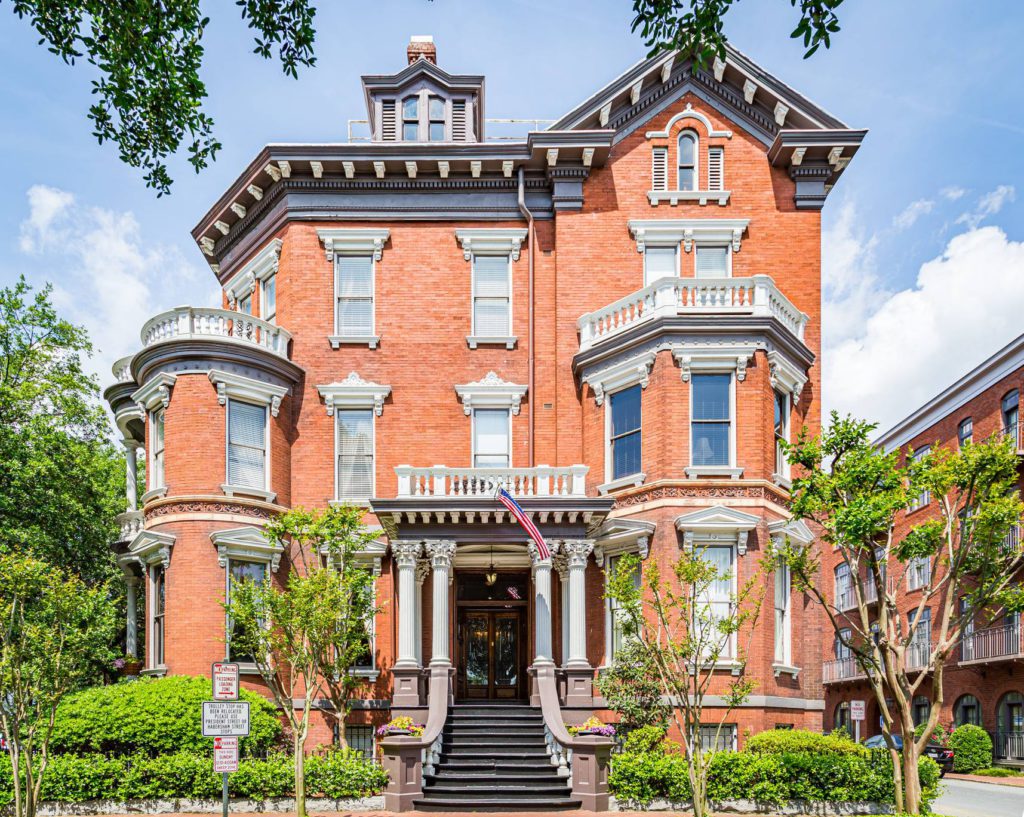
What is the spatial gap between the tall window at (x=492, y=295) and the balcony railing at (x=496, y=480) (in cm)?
488

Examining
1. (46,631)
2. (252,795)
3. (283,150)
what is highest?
(283,150)

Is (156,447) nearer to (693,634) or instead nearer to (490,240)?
(490,240)

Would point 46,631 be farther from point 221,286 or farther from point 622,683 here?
point 221,286

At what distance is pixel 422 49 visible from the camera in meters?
31.2

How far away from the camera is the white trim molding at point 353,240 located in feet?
89.2

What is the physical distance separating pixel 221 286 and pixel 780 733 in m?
19.9

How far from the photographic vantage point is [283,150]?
26656 millimetres

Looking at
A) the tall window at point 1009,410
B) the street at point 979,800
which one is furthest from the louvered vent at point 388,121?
the tall window at point 1009,410

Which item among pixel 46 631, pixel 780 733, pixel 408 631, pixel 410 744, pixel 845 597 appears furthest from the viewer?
pixel 845 597

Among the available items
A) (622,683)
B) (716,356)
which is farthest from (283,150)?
(622,683)

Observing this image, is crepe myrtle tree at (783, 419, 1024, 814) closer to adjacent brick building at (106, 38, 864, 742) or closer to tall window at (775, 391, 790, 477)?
adjacent brick building at (106, 38, 864, 742)

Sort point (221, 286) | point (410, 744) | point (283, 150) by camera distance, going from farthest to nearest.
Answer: point (221, 286)
point (283, 150)
point (410, 744)

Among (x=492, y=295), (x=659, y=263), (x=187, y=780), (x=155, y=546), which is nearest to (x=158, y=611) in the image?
(x=155, y=546)

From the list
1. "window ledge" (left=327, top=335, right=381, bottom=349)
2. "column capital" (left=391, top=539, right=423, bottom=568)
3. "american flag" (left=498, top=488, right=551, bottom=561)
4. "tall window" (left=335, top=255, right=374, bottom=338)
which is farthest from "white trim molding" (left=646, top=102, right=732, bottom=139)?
"column capital" (left=391, top=539, right=423, bottom=568)
